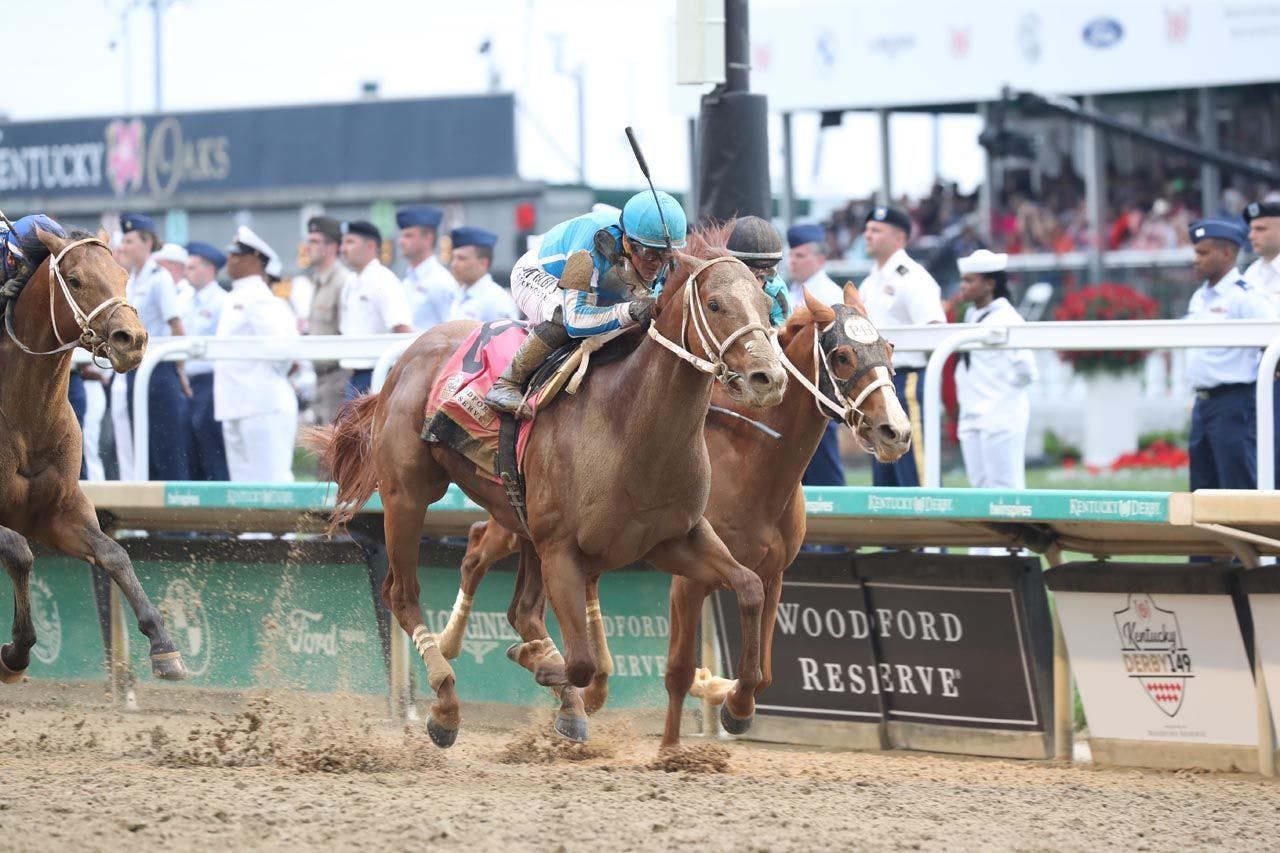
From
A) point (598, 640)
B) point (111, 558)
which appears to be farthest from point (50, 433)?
point (598, 640)

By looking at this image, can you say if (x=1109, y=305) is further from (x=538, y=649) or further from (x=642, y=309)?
(x=642, y=309)

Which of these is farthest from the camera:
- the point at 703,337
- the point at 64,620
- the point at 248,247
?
the point at 248,247

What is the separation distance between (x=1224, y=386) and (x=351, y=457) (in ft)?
11.6

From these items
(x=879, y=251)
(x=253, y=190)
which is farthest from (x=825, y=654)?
(x=253, y=190)

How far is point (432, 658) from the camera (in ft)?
22.2

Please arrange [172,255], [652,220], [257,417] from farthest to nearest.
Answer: [172,255]
[257,417]
[652,220]

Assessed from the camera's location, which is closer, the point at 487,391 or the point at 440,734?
Result: the point at 487,391

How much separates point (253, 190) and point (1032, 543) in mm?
19206

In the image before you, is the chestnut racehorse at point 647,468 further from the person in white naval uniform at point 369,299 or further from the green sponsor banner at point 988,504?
the person in white naval uniform at point 369,299

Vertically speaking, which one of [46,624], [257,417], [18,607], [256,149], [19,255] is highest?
[256,149]

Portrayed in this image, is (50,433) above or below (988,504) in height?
above

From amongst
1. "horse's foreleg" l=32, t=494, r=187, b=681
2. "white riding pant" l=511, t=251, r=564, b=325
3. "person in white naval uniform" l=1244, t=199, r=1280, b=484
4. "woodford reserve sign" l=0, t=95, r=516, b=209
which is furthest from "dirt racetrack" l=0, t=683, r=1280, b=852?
"woodford reserve sign" l=0, t=95, r=516, b=209

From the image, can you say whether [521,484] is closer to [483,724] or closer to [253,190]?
[483,724]

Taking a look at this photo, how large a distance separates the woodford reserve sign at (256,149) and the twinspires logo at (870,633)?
16.3 meters
